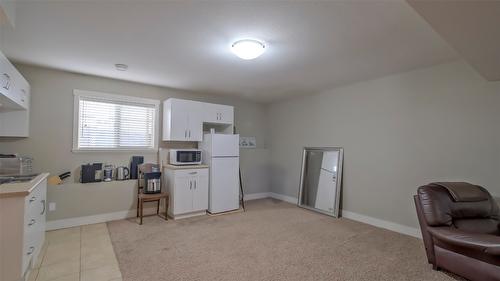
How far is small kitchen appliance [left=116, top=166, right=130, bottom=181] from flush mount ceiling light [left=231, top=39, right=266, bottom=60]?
2957mm

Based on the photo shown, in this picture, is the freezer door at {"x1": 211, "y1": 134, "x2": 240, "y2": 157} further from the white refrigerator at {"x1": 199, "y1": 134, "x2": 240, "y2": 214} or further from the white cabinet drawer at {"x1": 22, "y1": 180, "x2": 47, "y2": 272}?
the white cabinet drawer at {"x1": 22, "y1": 180, "x2": 47, "y2": 272}

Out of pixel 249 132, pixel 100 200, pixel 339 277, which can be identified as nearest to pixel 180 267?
pixel 339 277

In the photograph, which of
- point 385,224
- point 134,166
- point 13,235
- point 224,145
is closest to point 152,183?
point 134,166

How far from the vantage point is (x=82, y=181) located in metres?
3.90

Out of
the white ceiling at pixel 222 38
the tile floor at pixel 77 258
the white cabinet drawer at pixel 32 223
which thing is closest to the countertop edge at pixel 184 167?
the tile floor at pixel 77 258

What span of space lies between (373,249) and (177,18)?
135 inches

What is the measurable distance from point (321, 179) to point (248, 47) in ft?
10.5

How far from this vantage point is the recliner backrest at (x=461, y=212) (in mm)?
2488

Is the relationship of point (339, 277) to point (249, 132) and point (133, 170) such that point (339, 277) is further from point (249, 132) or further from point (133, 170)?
point (249, 132)

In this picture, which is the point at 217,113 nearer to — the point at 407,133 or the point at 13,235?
the point at 407,133

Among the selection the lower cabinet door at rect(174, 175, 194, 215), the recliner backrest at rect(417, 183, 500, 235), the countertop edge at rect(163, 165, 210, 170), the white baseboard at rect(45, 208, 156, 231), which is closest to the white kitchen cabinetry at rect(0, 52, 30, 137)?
the white baseboard at rect(45, 208, 156, 231)

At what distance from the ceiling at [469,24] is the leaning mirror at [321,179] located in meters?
2.62

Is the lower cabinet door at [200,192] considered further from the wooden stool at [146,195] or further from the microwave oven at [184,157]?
the wooden stool at [146,195]

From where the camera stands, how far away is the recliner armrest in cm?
201
